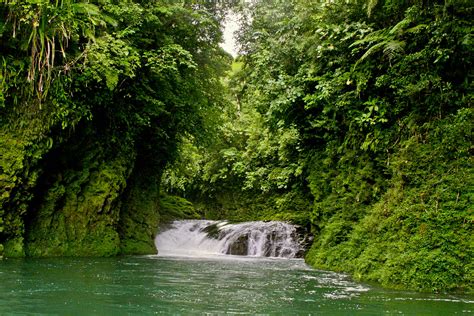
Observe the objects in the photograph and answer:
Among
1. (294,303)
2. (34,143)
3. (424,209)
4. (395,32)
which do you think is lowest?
(294,303)

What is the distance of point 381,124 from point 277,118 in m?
3.75

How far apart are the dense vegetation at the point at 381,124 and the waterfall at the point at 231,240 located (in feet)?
5.95

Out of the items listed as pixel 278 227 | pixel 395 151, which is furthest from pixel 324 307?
pixel 278 227

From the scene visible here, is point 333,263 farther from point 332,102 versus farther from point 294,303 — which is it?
point 294,303

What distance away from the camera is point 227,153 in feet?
78.0

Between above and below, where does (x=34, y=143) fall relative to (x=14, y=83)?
below

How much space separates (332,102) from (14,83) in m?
7.27

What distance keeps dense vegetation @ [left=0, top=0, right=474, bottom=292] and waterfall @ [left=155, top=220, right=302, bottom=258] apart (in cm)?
115

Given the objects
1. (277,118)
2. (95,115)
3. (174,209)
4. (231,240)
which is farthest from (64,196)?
(174,209)

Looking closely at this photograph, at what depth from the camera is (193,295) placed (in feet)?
19.6

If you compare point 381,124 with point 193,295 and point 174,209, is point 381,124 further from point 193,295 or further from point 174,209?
point 174,209

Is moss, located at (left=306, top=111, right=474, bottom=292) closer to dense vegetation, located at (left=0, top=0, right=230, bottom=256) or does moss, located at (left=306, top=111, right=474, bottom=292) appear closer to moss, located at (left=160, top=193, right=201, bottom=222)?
dense vegetation, located at (left=0, top=0, right=230, bottom=256)

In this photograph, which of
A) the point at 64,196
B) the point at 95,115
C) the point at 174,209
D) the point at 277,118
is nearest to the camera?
the point at 64,196

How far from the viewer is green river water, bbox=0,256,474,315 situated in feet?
16.6
